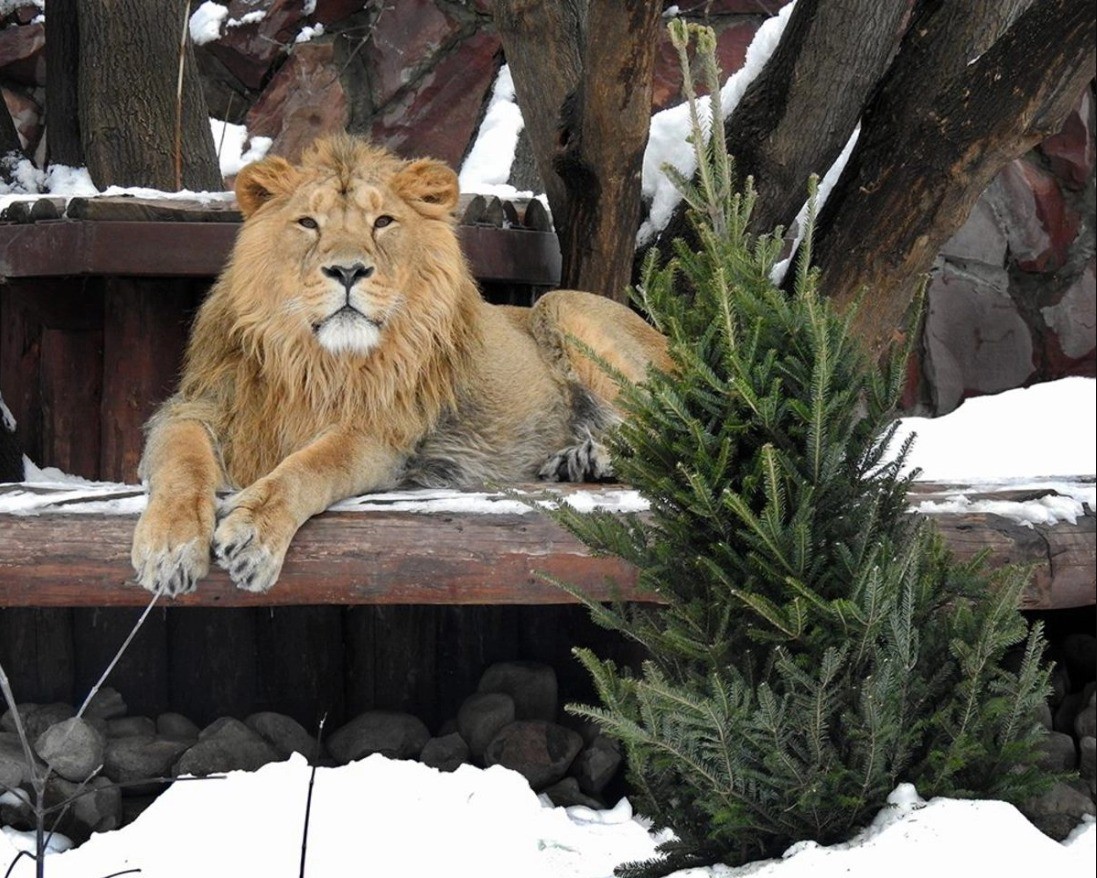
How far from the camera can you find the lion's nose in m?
3.97

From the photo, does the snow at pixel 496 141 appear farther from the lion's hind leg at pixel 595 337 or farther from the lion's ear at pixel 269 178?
the lion's ear at pixel 269 178

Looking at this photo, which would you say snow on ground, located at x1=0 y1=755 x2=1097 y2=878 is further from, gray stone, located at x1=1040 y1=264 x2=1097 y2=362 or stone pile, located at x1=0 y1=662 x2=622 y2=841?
gray stone, located at x1=1040 y1=264 x2=1097 y2=362

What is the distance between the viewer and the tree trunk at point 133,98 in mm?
6324

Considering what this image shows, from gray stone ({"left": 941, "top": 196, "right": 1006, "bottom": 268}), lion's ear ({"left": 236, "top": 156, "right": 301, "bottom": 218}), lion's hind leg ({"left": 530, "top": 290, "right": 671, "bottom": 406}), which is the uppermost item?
lion's ear ({"left": 236, "top": 156, "right": 301, "bottom": 218})

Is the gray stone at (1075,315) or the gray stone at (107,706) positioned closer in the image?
the gray stone at (107,706)

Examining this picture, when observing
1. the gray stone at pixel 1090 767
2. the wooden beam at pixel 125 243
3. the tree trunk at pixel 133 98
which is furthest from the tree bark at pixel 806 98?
the tree trunk at pixel 133 98

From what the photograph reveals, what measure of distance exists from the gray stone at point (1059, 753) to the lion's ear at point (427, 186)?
2320mm

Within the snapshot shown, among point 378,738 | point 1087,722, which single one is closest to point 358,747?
point 378,738

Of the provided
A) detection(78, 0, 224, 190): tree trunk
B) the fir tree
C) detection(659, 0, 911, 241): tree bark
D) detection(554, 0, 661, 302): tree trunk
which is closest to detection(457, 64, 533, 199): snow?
detection(78, 0, 224, 190): tree trunk

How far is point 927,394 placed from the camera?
8.77 m

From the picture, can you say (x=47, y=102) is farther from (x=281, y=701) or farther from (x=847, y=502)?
(x=847, y=502)

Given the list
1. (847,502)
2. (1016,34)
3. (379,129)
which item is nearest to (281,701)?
(847,502)

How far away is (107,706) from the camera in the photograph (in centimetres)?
440

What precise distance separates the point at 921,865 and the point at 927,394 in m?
6.27
